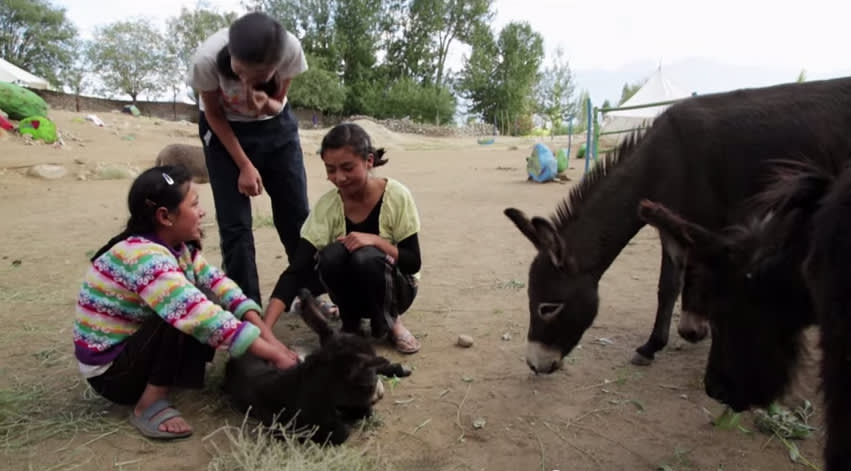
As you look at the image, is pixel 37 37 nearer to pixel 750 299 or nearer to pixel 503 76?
pixel 503 76

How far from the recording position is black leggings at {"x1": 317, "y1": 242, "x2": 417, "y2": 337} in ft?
9.93

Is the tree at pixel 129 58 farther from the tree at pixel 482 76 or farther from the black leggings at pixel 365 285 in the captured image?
the black leggings at pixel 365 285

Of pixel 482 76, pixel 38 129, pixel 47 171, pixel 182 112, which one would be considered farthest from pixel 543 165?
pixel 482 76

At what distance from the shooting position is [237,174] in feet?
10.9

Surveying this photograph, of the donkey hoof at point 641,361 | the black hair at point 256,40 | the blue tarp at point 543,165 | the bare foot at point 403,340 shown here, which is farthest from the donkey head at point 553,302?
the blue tarp at point 543,165

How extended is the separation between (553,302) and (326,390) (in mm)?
1221

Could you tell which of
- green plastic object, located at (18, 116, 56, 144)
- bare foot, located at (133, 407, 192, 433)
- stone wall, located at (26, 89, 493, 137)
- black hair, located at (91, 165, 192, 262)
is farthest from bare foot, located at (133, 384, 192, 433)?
stone wall, located at (26, 89, 493, 137)

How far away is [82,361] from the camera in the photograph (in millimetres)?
2340

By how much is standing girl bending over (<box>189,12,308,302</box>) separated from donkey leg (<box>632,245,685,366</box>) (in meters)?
2.32

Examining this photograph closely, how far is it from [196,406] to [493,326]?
1.88m

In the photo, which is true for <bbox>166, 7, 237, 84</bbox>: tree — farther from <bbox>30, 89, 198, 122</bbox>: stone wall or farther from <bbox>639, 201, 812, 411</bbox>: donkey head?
<bbox>639, 201, 812, 411</bbox>: donkey head

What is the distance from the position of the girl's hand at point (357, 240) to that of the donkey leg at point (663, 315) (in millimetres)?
1652

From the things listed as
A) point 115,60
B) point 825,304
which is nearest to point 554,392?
point 825,304

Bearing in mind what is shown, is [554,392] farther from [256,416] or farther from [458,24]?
[458,24]
